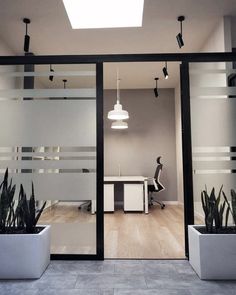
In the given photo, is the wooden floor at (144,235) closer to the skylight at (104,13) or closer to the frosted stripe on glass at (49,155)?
the frosted stripe on glass at (49,155)

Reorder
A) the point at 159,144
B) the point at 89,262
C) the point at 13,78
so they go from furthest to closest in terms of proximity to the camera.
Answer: the point at 159,144 → the point at 13,78 → the point at 89,262

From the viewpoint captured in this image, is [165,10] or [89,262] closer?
[89,262]

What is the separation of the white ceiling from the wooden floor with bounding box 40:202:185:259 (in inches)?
95.8

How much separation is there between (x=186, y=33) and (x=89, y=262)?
3.35 m

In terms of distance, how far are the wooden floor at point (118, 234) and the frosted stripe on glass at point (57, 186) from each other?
0.91 ft

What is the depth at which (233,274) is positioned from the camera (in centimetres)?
204

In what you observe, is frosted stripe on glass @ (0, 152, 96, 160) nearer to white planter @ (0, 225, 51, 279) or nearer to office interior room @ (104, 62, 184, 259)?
white planter @ (0, 225, 51, 279)

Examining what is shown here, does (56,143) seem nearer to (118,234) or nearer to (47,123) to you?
(47,123)

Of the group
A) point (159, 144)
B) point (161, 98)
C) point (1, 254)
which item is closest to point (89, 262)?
point (1, 254)

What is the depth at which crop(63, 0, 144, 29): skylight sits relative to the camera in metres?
3.14

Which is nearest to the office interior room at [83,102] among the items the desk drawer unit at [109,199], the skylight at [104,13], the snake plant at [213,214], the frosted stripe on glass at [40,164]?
the frosted stripe on glass at [40,164]

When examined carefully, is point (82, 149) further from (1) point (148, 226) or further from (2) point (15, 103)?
(1) point (148, 226)

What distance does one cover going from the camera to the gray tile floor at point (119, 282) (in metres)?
1.85

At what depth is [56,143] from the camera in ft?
8.54
